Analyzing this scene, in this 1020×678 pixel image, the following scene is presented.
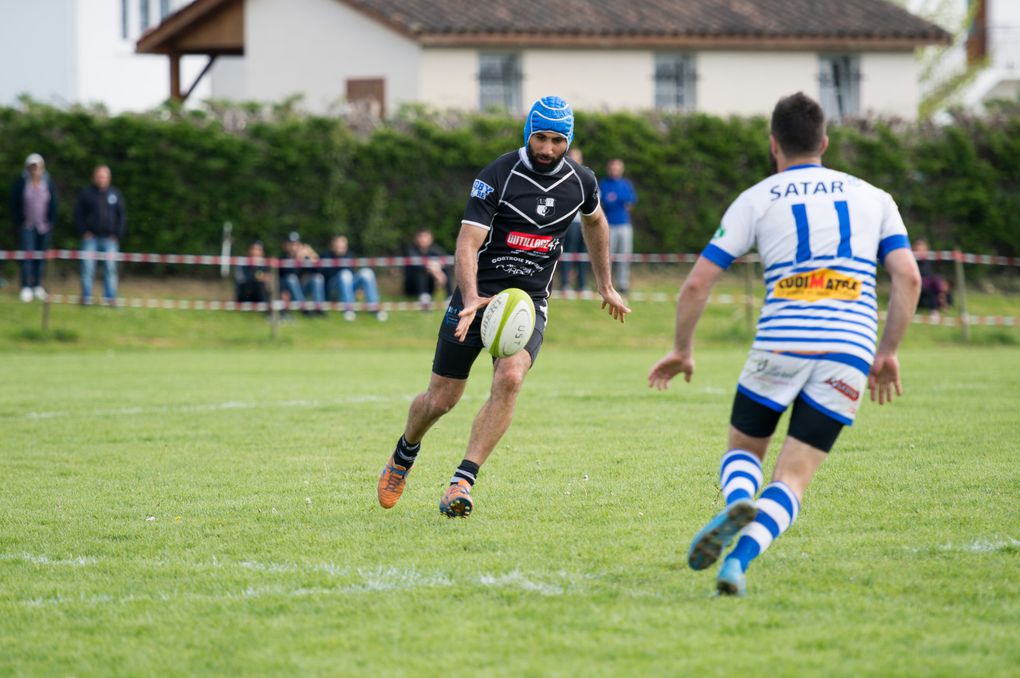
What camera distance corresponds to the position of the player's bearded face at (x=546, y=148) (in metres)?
7.18

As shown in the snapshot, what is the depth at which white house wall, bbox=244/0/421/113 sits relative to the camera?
31328 mm

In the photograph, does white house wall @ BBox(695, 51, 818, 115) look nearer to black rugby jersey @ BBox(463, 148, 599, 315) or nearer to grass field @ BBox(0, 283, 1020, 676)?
grass field @ BBox(0, 283, 1020, 676)

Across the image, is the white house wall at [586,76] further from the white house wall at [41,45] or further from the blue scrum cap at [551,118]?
the blue scrum cap at [551,118]

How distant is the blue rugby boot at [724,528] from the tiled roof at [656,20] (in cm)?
2648

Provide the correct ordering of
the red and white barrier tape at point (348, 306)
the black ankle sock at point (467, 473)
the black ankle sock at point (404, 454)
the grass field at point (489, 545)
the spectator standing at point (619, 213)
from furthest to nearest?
the spectator standing at point (619, 213), the red and white barrier tape at point (348, 306), the black ankle sock at point (404, 454), the black ankle sock at point (467, 473), the grass field at point (489, 545)

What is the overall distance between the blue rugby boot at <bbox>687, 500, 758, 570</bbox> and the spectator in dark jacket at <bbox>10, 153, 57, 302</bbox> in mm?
18354

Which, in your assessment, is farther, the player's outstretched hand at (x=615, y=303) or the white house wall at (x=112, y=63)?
the white house wall at (x=112, y=63)

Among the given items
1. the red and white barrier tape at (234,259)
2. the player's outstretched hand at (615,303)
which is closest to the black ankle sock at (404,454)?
the player's outstretched hand at (615,303)

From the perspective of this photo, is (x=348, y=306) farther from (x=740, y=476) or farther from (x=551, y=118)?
(x=740, y=476)

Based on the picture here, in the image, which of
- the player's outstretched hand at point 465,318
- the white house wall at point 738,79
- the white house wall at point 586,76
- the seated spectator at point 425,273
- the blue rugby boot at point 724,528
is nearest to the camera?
the blue rugby boot at point 724,528

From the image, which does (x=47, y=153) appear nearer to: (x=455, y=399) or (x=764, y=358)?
(x=455, y=399)

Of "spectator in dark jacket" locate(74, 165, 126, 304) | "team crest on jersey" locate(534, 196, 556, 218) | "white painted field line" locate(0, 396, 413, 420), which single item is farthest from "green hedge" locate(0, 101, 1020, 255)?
"team crest on jersey" locate(534, 196, 556, 218)

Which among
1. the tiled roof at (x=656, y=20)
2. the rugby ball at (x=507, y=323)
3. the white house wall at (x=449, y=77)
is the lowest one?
the rugby ball at (x=507, y=323)

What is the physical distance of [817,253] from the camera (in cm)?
523
